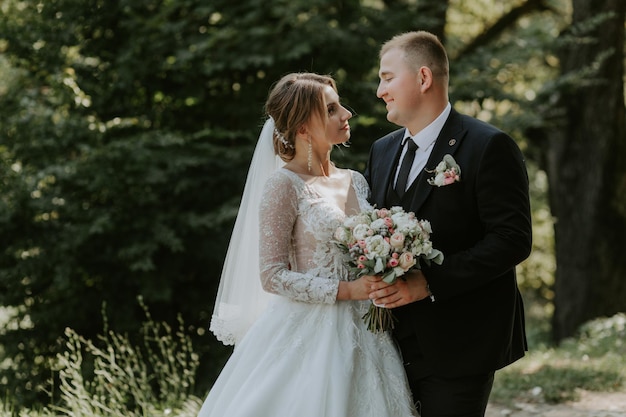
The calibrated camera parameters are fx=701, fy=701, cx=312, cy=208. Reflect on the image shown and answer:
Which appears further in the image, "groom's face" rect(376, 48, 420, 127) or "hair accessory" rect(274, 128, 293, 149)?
"hair accessory" rect(274, 128, 293, 149)

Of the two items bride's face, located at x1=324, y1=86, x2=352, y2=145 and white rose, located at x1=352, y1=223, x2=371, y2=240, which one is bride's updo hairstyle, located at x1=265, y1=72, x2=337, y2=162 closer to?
bride's face, located at x1=324, y1=86, x2=352, y2=145

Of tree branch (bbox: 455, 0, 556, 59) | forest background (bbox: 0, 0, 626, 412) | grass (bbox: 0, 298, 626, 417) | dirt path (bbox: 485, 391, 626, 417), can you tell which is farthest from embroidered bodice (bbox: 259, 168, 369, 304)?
tree branch (bbox: 455, 0, 556, 59)

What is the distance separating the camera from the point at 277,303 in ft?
11.3

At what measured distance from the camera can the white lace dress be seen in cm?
312

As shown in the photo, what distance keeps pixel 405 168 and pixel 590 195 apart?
21.0ft

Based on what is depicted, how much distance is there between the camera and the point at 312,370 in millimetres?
3172

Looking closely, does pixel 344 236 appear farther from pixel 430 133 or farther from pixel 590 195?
pixel 590 195

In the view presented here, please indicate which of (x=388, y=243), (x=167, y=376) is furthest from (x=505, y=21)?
(x=388, y=243)

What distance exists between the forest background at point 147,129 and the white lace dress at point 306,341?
9.84 feet

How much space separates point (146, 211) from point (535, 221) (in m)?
9.56

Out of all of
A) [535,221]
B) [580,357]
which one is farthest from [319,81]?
[535,221]

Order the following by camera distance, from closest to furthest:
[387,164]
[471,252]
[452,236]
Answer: [471,252] → [452,236] → [387,164]

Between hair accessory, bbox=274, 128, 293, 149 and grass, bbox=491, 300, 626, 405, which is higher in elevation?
hair accessory, bbox=274, 128, 293, 149

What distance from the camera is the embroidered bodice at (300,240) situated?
10.7 ft
